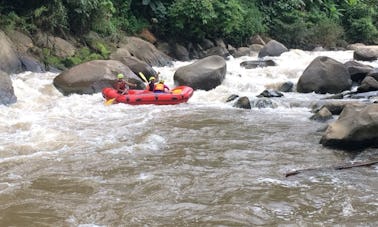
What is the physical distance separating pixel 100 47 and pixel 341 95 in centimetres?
704

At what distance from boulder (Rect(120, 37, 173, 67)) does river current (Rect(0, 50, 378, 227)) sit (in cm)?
547

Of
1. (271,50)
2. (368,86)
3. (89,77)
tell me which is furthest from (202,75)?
(271,50)

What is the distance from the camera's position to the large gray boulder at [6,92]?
31.1ft

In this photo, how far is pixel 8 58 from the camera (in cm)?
1155

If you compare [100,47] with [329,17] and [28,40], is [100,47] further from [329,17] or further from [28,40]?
[329,17]

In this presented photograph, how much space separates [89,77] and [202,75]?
2777mm

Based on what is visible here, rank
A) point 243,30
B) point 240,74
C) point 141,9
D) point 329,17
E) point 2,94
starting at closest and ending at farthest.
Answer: point 2,94 < point 240,74 < point 141,9 < point 243,30 < point 329,17

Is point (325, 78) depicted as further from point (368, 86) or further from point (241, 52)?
point (241, 52)

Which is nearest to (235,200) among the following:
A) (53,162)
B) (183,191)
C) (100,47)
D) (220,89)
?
(183,191)

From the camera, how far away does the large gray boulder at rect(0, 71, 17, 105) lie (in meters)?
9.49

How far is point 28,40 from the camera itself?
12.9 meters

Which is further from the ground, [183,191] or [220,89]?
[183,191]

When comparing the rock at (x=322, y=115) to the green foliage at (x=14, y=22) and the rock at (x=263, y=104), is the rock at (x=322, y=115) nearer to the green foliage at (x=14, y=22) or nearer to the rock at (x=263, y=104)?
the rock at (x=263, y=104)

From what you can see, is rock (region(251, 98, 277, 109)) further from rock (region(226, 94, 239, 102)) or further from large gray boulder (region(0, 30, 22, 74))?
large gray boulder (region(0, 30, 22, 74))
